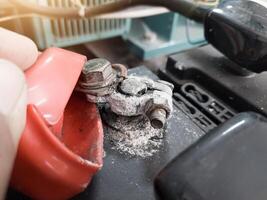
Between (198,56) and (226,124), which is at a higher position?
(226,124)

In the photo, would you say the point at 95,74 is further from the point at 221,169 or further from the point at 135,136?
the point at 221,169

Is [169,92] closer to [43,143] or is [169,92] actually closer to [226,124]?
[226,124]

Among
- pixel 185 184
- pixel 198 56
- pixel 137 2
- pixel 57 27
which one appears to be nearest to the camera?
pixel 185 184

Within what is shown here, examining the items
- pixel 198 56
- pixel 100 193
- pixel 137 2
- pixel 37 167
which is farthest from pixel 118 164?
pixel 137 2

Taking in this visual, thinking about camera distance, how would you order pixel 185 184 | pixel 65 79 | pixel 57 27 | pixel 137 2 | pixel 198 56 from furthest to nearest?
pixel 57 27 < pixel 137 2 < pixel 198 56 < pixel 65 79 < pixel 185 184

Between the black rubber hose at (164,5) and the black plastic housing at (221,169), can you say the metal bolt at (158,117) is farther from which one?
the black rubber hose at (164,5)

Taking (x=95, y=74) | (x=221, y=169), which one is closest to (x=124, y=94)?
(x=95, y=74)

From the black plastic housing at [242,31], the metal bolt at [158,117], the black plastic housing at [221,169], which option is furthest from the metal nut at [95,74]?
the black plastic housing at [242,31]
